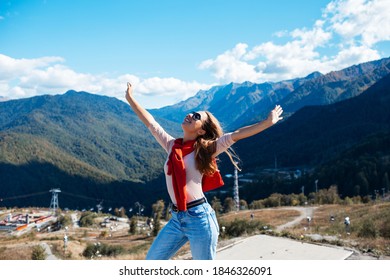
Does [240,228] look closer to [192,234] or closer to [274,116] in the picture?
[192,234]

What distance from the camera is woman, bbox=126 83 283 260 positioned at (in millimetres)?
3740

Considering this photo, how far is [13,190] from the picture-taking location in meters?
165

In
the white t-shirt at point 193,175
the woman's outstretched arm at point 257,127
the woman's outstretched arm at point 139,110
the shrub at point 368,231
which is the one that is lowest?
the shrub at point 368,231

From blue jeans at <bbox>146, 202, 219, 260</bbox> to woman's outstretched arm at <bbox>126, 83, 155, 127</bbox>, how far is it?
1013 mm

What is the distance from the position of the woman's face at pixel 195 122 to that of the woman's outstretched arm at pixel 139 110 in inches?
19.4

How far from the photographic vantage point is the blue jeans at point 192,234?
3762 mm

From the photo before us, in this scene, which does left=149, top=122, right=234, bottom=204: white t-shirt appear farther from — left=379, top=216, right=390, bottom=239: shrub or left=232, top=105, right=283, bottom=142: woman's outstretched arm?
left=379, top=216, right=390, bottom=239: shrub

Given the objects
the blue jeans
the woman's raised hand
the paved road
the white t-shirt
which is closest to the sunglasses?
the white t-shirt

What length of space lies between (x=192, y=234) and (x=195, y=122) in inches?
40.5

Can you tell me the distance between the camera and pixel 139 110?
431cm

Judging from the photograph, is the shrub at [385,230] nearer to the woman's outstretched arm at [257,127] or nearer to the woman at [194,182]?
the woman at [194,182]

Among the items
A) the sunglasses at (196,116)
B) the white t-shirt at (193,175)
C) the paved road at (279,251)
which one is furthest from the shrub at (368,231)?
the sunglasses at (196,116)


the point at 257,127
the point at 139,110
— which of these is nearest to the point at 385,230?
the point at 257,127
